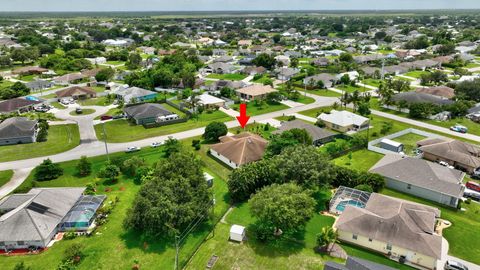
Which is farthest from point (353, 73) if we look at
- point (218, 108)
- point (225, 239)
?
point (225, 239)

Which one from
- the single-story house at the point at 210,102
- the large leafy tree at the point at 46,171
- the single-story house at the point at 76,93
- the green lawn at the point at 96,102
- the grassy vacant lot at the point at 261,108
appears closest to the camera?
the large leafy tree at the point at 46,171

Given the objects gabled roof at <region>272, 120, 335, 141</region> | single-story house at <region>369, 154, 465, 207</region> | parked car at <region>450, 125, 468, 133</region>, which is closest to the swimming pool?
single-story house at <region>369, 154, 465, 207</region>

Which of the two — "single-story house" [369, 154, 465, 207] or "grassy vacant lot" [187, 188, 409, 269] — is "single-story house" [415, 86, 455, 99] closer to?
"single-story house" [369, 154, 465, 207]

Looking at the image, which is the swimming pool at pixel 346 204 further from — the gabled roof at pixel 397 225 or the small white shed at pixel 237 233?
the small white shed at pixel 237 233

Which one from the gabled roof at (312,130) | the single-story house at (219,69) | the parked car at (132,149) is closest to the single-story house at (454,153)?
the gabled roof at (312,130)

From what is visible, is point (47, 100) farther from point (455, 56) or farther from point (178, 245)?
point (455, 56)
